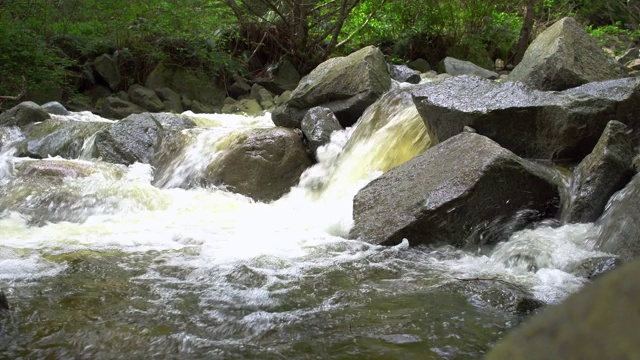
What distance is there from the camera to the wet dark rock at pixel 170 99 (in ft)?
41.4

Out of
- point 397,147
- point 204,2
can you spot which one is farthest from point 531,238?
point 204,2

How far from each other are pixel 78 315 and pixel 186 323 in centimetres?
57

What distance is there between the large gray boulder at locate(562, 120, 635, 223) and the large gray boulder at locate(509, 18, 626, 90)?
1581 millimetres

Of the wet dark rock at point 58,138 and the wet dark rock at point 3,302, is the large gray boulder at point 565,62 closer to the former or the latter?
the wet dark rock at point 3,302

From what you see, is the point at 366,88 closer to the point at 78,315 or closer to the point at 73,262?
the point at 73,262

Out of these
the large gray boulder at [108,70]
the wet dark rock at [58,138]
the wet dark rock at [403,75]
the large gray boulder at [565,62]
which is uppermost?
the large gray boulder at [565,62]

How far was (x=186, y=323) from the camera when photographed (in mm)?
2881

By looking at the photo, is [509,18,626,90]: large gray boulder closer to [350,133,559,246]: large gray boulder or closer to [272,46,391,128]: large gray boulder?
[350,133,559,246]: large gray boulder

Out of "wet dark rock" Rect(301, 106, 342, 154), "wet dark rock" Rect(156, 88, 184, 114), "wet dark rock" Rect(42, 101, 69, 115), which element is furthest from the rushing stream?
"wet dark rock" Rect(156, 88, 184, 114)

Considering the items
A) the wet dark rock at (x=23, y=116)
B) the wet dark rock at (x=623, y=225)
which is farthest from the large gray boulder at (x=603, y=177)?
the wet dark rock at (x=23, y=116)

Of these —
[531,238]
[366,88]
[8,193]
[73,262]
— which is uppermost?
[366,88]

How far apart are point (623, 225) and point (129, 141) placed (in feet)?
21.2

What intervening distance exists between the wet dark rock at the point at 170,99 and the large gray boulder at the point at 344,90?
512 centimetres

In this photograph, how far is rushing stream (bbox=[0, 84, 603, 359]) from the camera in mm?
2668
